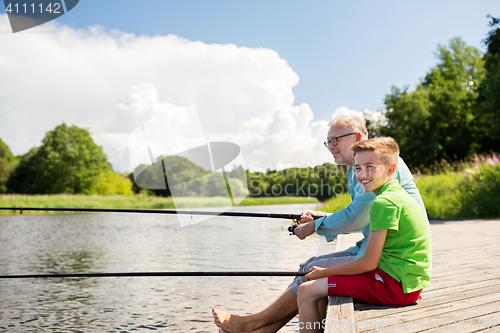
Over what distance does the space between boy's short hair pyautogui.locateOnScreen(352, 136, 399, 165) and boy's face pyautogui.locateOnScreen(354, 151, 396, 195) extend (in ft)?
0.06

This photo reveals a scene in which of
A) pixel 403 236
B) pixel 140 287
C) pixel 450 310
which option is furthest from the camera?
pixel 140 287

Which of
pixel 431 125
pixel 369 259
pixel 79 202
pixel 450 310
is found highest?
pixel 431 125

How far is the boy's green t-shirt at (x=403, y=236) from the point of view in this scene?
1.81 metres

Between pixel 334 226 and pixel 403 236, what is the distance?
21.7 inches

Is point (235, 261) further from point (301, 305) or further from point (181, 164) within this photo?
point (301, 305)

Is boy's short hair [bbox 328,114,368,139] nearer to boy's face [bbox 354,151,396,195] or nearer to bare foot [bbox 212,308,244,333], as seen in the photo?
boy's face [bbox 354,151,396,195]

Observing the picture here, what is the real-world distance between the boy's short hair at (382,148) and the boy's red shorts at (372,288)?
1.85 ft

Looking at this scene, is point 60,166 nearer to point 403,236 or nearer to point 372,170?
point 372,170

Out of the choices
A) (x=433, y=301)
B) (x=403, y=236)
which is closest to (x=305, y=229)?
(x=403, y=236)

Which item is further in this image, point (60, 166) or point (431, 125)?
point (60, 166)

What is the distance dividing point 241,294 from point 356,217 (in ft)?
Result: 8.65

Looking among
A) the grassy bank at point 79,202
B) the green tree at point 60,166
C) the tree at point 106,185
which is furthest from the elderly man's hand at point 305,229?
the tree at point 106,185

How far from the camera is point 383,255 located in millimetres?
1940

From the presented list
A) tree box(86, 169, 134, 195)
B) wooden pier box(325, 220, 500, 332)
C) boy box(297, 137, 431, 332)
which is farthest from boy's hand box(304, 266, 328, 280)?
tree box(86, 169, 134, 195)
